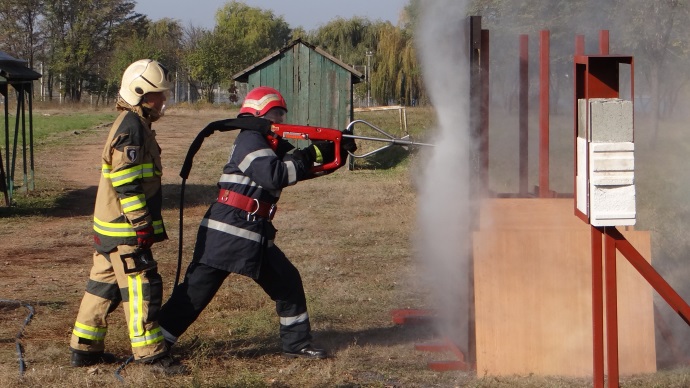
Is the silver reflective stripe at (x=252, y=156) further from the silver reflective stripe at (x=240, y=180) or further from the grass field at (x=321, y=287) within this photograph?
the grass field at (x=321, y=287)

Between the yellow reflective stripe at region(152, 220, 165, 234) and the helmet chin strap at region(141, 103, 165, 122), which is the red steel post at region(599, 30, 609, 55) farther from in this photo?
the yellow reflective stripe at region(152, 220, 165, 234)

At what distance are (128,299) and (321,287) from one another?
119 inches

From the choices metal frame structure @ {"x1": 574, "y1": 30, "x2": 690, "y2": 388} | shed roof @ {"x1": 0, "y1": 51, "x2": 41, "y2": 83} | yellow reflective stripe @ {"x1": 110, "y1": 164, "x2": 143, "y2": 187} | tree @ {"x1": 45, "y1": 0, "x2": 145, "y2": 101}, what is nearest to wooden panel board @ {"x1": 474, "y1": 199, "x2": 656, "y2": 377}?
metal frame structure @ {"x1": 574, "y1": 30, "x2": 690, "y2": 388}

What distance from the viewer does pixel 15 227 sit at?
39.1 ft

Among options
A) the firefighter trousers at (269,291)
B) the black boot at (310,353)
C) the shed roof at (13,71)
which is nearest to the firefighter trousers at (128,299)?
the firefighter trousers at (269,291)

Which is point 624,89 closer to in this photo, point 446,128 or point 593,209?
point 446,128

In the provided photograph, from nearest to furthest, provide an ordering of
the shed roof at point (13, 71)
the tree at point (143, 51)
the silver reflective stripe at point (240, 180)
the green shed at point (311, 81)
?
the silver reflective stripe at point (240, 180), the shed roof at point (13, 71), the green shed at point (311, 81), the tree at point (143, 51)

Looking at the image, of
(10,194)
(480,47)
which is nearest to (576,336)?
(480,47)

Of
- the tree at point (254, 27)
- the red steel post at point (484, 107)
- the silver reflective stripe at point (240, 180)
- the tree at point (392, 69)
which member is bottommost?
the silver reflective stripe at point (240, 180)

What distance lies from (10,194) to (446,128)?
32.3 feet

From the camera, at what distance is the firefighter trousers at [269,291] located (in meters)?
5.57

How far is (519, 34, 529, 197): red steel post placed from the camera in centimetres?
583

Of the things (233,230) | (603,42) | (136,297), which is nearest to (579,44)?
(603,42)

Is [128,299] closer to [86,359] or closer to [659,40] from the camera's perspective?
[86,359]
